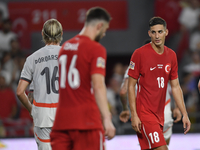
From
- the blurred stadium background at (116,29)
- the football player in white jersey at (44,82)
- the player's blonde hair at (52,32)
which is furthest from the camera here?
the blurred stadium background at (116,29)

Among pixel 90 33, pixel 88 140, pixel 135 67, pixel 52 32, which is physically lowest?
pixel 88 140

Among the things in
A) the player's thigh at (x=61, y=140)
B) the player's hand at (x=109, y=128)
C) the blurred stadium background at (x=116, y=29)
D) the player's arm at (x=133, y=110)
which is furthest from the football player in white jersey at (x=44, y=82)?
the blurred stadium background at (x=116, y=29)

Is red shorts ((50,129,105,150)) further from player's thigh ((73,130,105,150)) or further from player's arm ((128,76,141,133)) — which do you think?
player's arm ((128,76,141,133))

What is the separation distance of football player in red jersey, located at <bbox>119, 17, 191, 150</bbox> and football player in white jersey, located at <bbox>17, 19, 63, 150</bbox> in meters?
1.01

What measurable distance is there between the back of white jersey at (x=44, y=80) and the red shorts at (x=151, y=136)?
3.89 ft

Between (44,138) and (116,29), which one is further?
(116,29)

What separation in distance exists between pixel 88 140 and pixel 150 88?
1718 mm

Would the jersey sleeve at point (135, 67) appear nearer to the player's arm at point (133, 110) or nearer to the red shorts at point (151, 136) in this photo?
the player's arm at point (133, 110)

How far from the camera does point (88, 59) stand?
364 centimetres

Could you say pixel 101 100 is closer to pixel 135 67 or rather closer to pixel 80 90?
pixel 80 90

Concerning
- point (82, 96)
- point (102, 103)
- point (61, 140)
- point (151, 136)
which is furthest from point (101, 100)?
point (151, 136)

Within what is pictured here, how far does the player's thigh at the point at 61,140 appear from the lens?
3.66 m

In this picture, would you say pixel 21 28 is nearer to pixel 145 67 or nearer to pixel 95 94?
pixel 145 67

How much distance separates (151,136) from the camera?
497 cm
